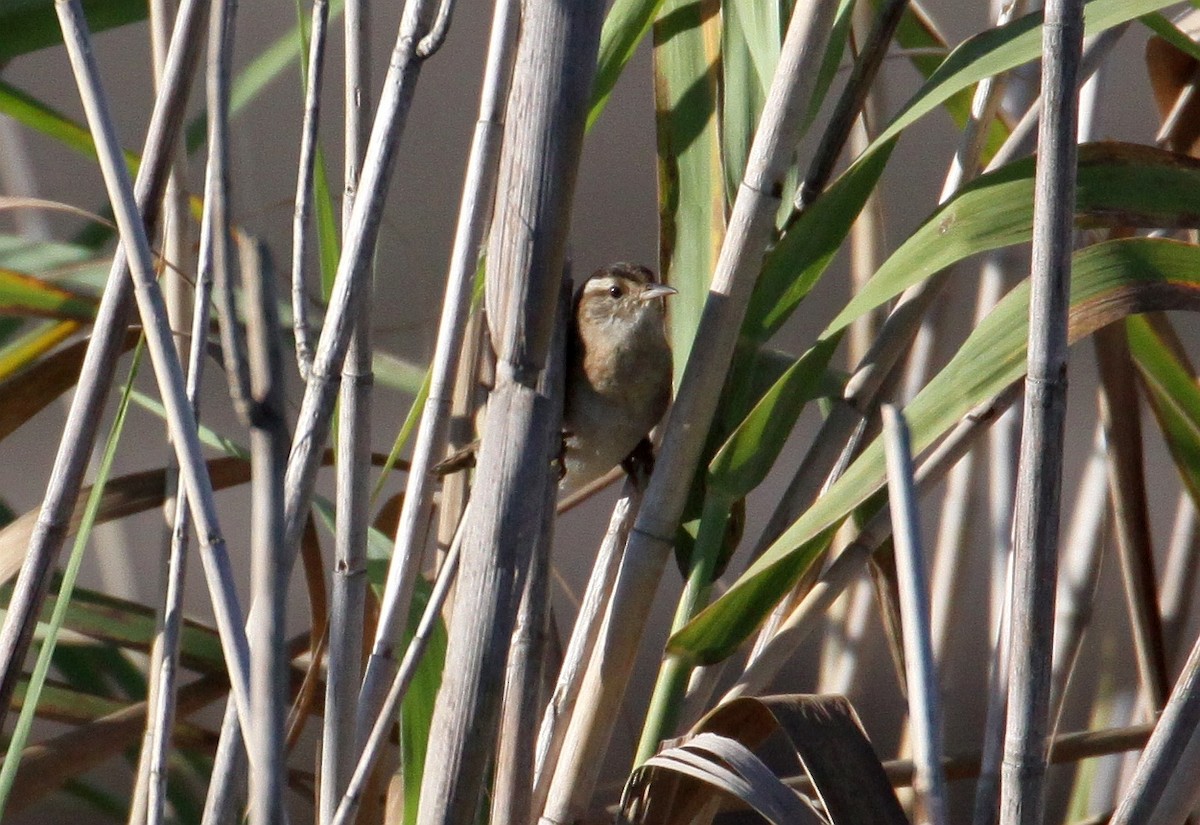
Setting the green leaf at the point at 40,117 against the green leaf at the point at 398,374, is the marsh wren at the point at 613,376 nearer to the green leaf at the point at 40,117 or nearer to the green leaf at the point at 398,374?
the green leaf at the point at 398,374

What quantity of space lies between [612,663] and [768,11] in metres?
0.52

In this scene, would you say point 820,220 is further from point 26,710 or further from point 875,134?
point 26,710

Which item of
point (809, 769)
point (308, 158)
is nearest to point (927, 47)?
point (308, 158)

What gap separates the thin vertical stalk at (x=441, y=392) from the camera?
0.94 metres

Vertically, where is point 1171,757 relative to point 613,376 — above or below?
below

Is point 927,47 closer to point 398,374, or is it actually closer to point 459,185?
point 398,374

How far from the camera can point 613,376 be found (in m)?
1.42

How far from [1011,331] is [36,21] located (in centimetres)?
85

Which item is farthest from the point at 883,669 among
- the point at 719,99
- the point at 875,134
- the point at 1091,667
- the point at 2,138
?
the point at 2,138

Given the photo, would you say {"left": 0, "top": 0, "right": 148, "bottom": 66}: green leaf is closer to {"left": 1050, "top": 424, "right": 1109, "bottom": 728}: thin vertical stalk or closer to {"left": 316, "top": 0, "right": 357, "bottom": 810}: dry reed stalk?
{"left": 316, "top": 0, "right": 357, "bottom": 810}: dry reed stalk

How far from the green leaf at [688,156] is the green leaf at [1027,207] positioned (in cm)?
19

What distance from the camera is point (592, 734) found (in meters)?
0.93

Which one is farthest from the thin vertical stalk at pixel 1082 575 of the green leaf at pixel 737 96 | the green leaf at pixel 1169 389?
the green leaf at pixel 737 96

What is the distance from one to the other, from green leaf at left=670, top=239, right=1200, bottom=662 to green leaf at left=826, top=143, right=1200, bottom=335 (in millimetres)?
46
